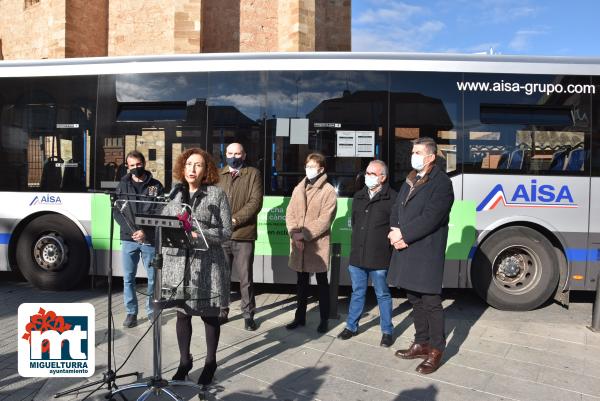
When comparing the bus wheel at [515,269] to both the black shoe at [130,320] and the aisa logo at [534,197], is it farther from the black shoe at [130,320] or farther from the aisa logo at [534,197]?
the black shoe at [130,320]

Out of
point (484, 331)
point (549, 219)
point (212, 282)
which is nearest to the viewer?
point (212, 282)

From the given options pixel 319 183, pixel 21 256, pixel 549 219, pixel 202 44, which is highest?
pixel 202 44

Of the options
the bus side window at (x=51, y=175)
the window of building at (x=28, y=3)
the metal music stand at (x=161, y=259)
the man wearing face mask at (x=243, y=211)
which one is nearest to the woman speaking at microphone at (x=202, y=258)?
the metal music stand at (x=161, y=259)

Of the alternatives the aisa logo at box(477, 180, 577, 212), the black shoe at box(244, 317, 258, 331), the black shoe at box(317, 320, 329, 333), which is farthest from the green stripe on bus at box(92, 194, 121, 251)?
the aisa logo at box(477, 180, 577, 212)

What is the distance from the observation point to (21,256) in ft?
22.4

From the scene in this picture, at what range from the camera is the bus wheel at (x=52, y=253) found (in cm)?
673

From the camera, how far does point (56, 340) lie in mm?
3078

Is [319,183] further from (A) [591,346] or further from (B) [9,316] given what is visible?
(B) [9,316]

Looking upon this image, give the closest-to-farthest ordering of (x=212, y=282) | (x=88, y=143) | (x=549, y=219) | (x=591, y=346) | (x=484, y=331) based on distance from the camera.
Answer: (x=212, y=282) → (x=591, y=346) → (x=484, y=331) → (x=549, y=219) → (x=88, y=143)

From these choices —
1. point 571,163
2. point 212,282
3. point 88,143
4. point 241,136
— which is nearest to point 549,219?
point 571,163

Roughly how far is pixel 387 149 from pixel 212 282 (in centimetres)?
352

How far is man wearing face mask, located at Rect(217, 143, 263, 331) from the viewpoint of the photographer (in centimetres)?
508

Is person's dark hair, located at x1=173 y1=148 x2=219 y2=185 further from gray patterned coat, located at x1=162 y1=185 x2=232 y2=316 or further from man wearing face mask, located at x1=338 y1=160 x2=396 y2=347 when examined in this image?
man wearing face mask, located at x1=338 y1=160 x2=396 y2=347

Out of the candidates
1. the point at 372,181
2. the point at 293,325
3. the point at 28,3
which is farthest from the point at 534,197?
the point at 28,3
